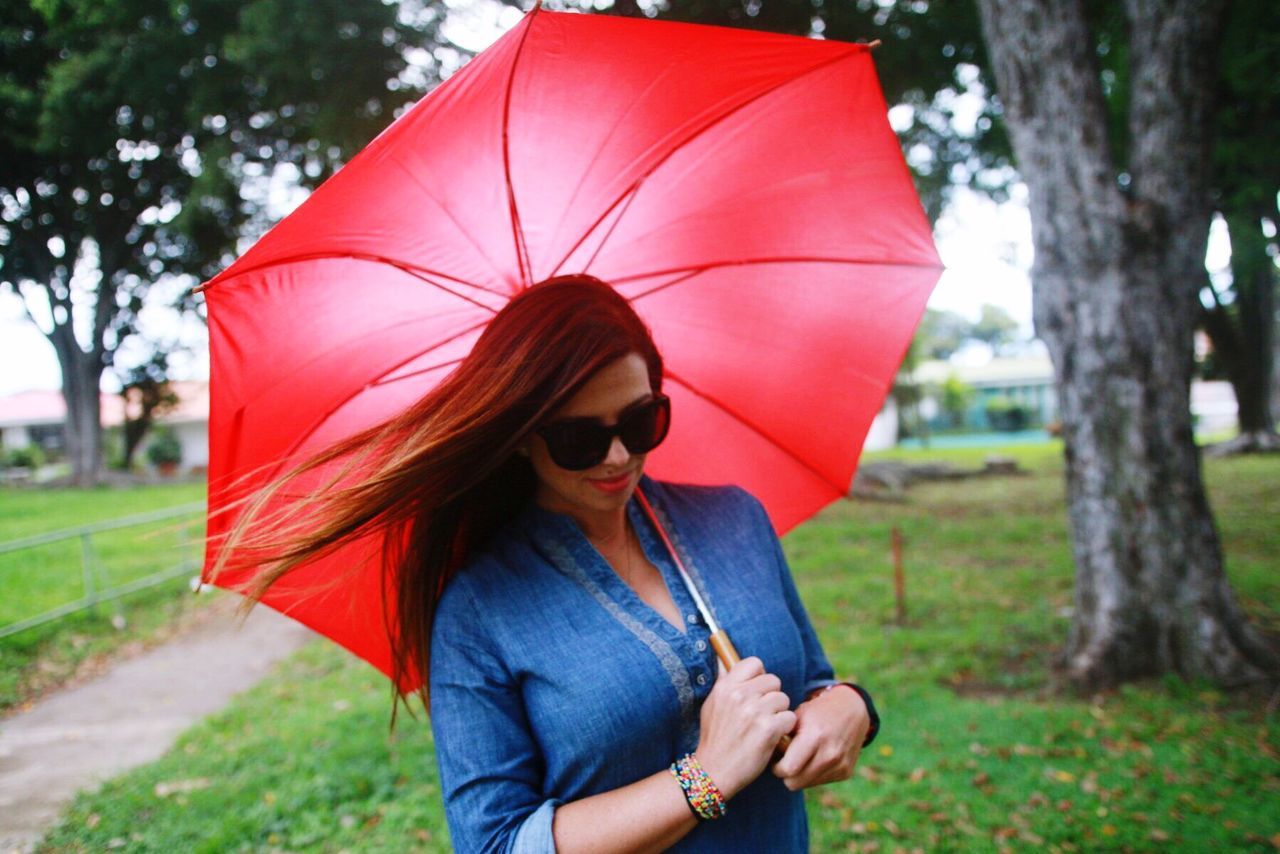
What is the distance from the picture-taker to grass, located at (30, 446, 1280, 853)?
369 cm

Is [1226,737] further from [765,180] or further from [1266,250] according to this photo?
[1266,250]

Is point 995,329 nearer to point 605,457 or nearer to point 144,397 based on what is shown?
point 144,397

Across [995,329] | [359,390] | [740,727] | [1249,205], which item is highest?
[1249,205]

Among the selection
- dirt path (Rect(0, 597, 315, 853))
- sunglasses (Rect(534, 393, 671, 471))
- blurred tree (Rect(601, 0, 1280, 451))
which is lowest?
dirt path (Rect(0, 597, 315, 853))

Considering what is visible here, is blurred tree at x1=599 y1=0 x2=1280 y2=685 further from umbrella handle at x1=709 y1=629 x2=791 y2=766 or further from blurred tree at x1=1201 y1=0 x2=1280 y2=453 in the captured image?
umbrella handle at x1=709 y1=629 x2=791 y2=766

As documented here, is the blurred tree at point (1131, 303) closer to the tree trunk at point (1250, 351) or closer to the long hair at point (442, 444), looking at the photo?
the long hair at point (442, 444)

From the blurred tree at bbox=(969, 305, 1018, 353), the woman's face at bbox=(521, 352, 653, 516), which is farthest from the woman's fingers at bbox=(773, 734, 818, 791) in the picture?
the blurred tree at bbox=(969, 305, 1018, 353)

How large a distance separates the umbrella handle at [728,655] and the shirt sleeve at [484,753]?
1.23 ft

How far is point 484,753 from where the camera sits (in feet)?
4.39

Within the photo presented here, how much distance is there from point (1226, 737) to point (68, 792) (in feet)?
20.8

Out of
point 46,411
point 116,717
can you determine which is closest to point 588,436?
point 116,717

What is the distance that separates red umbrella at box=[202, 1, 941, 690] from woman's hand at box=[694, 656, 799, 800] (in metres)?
0.79

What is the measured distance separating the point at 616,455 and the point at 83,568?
10549 millimetres

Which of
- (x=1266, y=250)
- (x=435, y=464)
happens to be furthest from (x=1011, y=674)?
(x=1266, y=250)
